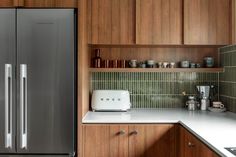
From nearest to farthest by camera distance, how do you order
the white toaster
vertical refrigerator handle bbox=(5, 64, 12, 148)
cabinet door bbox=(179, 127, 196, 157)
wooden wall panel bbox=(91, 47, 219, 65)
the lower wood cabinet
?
cabinet door bbox=(179, 127, 196, 157), vertical refrigerator handle bbox=(5, 64, 12, 148), the lower wood cabinet, the white toaster, wooden wall panel bbox=(91, 47, 219, 65)

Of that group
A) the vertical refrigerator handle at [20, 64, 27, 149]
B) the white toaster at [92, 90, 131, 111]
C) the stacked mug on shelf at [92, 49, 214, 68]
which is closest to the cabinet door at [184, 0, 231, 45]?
the stacked mug on shelf at [92, 49, 214, 68]

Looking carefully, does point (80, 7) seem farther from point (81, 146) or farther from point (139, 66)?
point (81, 146)

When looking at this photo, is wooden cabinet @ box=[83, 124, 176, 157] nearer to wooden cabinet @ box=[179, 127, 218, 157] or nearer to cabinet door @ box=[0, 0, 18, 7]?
wooden cabinet @ box=[179, 127, 218, 157]

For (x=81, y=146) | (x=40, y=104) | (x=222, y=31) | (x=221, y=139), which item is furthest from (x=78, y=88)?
(x=222, y=31)

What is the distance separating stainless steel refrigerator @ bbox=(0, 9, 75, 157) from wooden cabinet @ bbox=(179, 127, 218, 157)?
0.95 m

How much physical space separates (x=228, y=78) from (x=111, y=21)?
1379mm

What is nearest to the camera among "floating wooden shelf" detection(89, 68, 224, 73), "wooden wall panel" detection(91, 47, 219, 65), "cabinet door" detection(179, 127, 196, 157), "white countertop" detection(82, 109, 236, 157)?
"white countertop" detection(82, 109, 236, 157)

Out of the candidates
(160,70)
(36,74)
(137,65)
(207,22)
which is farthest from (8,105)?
(207,22)

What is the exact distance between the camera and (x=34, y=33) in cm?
Answer: 228

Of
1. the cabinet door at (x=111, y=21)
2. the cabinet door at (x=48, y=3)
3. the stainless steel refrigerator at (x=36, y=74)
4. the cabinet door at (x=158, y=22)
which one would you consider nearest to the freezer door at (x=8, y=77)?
the stainless steel refrigerator at (x=36, y=74)

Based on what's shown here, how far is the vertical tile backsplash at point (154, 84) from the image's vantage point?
3102 mm

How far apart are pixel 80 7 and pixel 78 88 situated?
2.32ft

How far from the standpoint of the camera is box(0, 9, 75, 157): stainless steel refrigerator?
2273 millimetres

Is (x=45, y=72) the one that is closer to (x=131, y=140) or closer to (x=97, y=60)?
(x=97, y=60)
